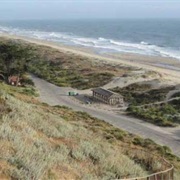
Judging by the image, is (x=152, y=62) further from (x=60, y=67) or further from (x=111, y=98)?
(x=111, y=98)

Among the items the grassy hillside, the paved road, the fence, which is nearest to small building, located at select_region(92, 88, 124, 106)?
the paved road

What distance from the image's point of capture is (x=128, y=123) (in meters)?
33.7

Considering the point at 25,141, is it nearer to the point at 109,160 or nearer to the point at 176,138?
the point at 109,160

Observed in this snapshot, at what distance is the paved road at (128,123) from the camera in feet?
92.3

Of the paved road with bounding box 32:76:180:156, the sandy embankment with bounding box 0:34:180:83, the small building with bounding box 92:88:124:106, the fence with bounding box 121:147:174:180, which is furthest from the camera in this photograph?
the sandy embankment with bounding box 0:34:180:83

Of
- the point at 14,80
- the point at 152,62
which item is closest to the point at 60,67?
the point at 152,62

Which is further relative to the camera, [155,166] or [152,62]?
[152,62]

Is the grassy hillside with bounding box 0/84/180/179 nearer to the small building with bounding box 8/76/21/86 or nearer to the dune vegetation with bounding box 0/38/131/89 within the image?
the small building with bounding box 8/76/21/86

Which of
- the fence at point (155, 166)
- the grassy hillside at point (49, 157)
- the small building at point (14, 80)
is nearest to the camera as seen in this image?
the grassy hillside at point (49, 157)

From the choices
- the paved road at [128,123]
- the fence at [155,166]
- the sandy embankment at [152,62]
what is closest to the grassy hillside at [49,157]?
the fence at [155,166]

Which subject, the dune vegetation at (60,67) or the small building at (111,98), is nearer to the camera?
the small building at (111,98)

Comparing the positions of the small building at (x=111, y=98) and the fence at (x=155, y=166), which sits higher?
the fence at (x=155, y=166)

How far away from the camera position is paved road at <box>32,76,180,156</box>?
28.1m

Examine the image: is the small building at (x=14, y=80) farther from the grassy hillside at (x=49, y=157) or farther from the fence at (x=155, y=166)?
the fence at (x=155, y=166)
